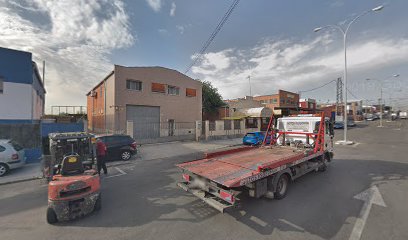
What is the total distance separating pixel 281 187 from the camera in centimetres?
539

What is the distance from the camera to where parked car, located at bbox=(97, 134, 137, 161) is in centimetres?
1048

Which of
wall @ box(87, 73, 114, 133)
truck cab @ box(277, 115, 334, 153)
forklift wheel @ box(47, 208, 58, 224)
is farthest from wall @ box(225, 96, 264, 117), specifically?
Answer: forklift wheel @ box(47, 208, 58, 224)

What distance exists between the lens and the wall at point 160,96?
19219mm

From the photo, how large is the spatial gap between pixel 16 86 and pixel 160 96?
12.7m

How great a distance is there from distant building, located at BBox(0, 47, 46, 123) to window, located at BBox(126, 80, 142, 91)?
9.26 metres

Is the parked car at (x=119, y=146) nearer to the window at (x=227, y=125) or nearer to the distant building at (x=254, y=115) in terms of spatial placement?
the window at (x=227, y=125)

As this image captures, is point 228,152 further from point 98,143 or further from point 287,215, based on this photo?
point 98,143

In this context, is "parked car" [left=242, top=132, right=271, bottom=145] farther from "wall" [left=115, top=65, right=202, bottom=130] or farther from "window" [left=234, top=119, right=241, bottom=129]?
"wall" [left=115, top=65, right=202, bottom=130]

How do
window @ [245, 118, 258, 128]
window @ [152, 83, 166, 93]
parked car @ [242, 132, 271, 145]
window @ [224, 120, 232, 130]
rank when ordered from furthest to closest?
window @ [245, 118, 258, 128]
window @ [224, 120, 232, 130]
window @ [152, 83, 166, 93]
parked car @ [242, 132, 271, 145]

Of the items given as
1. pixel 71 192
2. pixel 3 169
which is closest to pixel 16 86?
pixel 3 169

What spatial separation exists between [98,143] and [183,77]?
1779cm

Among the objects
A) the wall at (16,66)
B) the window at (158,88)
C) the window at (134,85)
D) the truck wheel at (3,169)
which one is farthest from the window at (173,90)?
the truck wheel at (3,169)

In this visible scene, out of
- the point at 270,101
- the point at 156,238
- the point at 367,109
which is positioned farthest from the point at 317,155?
the point at 367,109

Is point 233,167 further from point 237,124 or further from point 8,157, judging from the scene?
point 237,124
